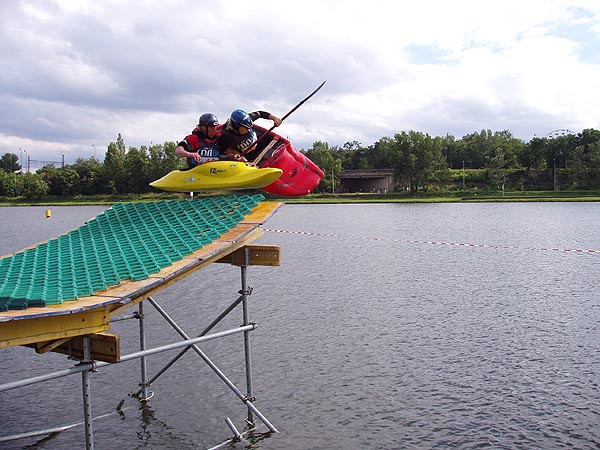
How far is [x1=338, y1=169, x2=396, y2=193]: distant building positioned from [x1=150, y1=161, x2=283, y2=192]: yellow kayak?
336ft

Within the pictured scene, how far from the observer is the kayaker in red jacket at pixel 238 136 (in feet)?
34.6

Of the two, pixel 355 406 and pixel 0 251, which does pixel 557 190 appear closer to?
pixel 0 251

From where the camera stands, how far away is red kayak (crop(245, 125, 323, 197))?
1060 cm

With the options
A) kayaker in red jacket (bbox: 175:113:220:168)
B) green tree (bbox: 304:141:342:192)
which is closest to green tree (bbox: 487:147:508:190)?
green tree (bbox: 304:141:342:192)

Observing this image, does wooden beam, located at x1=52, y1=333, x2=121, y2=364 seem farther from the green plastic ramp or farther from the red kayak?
the red kayak

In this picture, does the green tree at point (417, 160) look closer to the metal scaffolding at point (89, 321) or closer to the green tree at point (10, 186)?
the green tree at point (10, 186)

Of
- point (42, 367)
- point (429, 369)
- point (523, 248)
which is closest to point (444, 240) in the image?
point (523, 248)

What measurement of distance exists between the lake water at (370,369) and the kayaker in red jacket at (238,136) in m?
4.64

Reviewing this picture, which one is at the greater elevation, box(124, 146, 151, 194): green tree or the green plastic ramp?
box(124, 146, 151, 194): green tree

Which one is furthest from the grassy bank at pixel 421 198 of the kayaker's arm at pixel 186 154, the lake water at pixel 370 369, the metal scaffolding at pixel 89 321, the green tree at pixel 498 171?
the metal scaffolding at pixel 89 321

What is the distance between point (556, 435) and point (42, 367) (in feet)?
35.1

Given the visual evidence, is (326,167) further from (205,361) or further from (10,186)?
(205,361)

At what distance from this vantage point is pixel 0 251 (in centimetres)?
3719

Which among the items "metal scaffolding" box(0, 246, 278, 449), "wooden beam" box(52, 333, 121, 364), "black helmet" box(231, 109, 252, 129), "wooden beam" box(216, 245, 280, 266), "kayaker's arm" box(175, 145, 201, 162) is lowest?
"metal scaffolding" box(0, 246, 278, 449)
